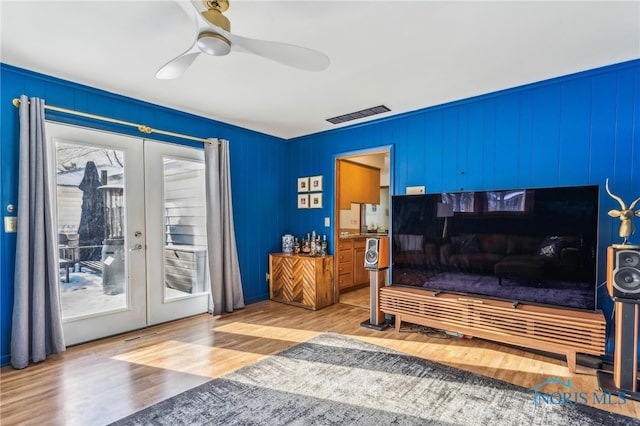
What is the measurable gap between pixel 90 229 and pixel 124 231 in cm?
30

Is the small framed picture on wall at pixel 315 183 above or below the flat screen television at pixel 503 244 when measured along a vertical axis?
above

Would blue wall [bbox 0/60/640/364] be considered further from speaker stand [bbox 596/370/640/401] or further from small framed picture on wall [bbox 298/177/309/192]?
speaker stand [bbox 596/370/640/401]

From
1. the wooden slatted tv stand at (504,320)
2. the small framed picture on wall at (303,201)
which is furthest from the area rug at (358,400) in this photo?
the small framed picture on wall at (303,201)

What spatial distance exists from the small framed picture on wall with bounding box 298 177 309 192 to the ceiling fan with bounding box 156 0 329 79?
9.29ft

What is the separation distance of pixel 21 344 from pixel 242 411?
2.05 metres

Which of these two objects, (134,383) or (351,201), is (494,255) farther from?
(134,383)

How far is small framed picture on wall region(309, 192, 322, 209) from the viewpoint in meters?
4.75

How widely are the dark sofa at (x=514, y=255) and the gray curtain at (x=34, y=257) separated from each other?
146 inches

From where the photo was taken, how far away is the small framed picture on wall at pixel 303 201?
4.90 m

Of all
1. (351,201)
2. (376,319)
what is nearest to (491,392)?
(376,319)

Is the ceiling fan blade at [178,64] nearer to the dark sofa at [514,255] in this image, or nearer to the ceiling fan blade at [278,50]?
the ceiling fan blade at [278,50]

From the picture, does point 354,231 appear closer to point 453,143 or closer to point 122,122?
point 453,143

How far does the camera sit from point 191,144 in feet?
13.0

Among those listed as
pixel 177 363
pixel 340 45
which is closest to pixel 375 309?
pixel 177 363
